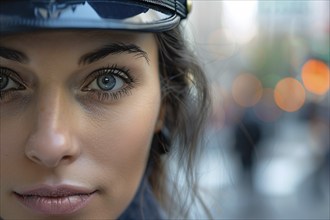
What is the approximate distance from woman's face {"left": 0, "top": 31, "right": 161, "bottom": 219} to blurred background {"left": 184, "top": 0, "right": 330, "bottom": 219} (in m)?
1.31

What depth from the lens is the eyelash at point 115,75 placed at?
5.63ft

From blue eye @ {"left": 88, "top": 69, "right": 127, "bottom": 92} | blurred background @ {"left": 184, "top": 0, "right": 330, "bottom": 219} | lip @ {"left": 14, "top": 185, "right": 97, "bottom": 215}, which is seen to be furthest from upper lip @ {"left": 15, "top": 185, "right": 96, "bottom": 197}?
blurred background @ {"left": 184, "top": 0, "right": 330, "bottom": 219}

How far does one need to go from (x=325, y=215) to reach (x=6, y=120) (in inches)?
254

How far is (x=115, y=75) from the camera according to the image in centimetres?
177

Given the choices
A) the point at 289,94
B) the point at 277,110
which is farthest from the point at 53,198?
the point at 289,94

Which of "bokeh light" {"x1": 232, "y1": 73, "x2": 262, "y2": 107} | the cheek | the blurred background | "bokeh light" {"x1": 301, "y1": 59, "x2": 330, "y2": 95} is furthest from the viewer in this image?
"bokeh light" {"x1": 232, "y1": 73, "x2": 262, "y2": 107}

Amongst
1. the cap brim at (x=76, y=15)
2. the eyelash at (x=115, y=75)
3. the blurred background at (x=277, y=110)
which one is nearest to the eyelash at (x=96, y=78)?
the eyelash at (x=115, y=75)

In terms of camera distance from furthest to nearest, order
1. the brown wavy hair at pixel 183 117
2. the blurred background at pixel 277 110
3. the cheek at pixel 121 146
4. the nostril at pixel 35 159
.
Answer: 1. the blurred background at pixel 277 110
2. the brown wavy hair at pixel 183 117
3. the cheek at pixel 121 146
4. the nostril at pixel 35 159

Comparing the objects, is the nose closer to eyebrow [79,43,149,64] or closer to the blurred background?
eyebrow [79,43,149,64]

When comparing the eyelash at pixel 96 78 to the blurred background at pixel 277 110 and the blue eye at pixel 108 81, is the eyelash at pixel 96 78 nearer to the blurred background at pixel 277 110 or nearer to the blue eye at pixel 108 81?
the blue eye at pixel 108 81

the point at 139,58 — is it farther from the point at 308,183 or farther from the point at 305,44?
the point at 305,44

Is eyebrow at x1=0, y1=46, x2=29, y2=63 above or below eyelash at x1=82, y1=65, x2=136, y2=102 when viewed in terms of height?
above

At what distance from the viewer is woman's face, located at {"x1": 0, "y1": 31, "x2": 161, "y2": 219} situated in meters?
1.60

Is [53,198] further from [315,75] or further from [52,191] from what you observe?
[315,75]
